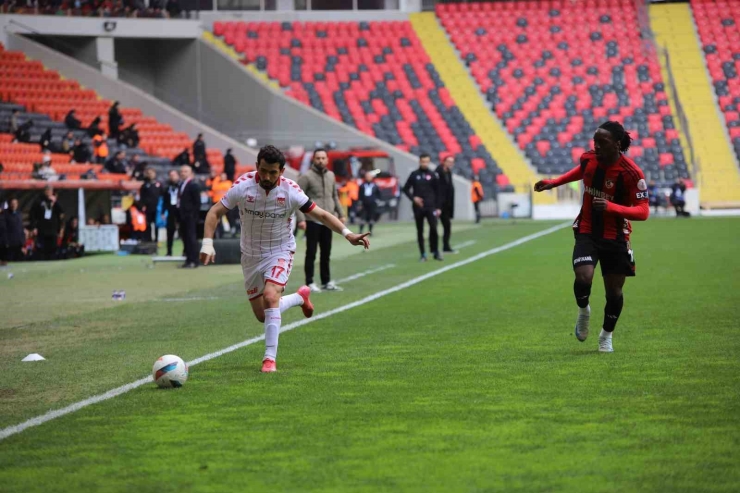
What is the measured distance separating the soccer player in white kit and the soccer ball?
2.96 ft

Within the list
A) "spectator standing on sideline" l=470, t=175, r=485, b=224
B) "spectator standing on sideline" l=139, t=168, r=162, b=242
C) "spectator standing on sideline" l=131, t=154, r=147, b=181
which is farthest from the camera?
"spectator standing on sideline" l=470, t=175, r=485, b=224

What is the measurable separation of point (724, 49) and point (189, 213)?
36432 mm

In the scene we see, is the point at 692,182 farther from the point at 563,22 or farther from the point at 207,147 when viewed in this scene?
the point at 207,147

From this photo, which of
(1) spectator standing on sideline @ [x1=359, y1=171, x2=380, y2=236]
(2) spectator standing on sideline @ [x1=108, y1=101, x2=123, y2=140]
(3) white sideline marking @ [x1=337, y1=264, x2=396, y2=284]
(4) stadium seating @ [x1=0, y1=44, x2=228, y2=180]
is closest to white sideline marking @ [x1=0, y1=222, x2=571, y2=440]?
(3) white sideline marking @ [x1=337, y1=264, x2=396, y2=284]

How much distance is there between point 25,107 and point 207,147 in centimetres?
758

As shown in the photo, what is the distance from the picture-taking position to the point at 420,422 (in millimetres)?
7727

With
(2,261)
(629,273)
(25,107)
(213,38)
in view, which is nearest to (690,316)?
(629,273)

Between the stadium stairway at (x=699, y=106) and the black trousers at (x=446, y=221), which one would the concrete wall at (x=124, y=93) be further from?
the black trousers at (x=446, y=221)

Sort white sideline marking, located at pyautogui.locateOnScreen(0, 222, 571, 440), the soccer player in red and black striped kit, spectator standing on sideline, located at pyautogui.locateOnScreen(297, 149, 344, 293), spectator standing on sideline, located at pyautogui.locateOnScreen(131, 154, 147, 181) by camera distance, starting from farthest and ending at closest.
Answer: spectator standing on sideline, located at pyautogui.locateOnScreen(131, 154, 147, 181)
spectator standing on sideline, located at pyautogui.locateOnScreen(297, 149, 344, 293)
the soccer player in red and black striped kit
white sideline marking, located at pyautogui.locateOnScreen(0, 222, 571, 440)

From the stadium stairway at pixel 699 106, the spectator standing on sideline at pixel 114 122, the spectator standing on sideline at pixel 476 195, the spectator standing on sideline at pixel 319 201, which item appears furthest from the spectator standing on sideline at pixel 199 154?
the spectator standing on sideline at pixel 319 201

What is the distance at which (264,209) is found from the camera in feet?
33.7

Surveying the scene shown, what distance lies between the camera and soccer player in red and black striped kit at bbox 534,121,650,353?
405 inches

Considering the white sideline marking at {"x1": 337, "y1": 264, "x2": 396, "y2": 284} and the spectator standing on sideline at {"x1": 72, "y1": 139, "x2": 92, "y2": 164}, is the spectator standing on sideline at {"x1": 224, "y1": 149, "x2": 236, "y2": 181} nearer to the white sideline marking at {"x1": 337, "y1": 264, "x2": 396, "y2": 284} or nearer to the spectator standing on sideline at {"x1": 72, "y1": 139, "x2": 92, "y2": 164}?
the spectator standing on sideline at {"x1": 72, "y1": 139, "x2": 92, "y2": 164}

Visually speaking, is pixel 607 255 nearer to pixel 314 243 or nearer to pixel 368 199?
pixel 314 243
